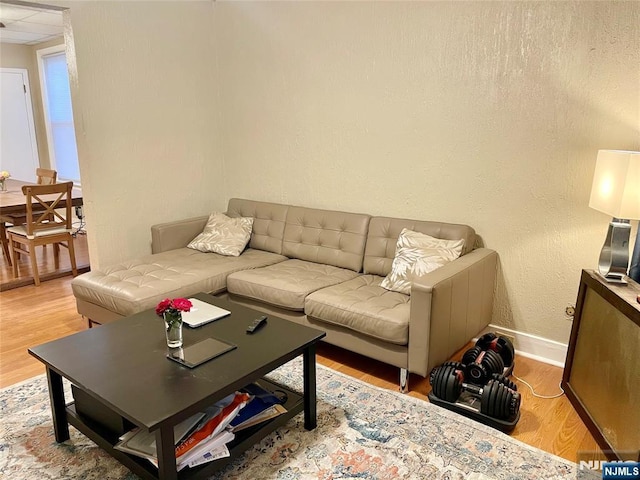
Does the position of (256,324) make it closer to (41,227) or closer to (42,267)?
(41,227)

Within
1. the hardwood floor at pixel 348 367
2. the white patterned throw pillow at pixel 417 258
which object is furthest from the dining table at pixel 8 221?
the white patterned throw pillow at pixel 417 258

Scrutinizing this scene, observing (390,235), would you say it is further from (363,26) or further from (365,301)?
(363,26)

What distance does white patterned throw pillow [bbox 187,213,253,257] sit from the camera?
365 cm

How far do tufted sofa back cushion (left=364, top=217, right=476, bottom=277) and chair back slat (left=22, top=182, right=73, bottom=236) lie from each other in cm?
293

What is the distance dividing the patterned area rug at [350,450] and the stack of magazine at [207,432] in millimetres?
160

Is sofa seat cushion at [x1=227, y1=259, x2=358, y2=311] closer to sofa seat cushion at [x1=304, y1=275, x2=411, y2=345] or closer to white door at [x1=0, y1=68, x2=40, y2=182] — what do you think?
sofa seat cushion at [x1=304, y1=275, x2=411, y2=345]

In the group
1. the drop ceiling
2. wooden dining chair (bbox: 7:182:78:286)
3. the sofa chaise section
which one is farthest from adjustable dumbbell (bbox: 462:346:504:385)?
the drop ceiling

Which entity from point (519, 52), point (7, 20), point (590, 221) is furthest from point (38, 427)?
point (7, 20)

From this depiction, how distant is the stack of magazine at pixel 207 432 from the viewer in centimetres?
174

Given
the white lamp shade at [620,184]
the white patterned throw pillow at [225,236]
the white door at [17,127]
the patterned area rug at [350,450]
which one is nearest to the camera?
the patterned area rug at [350,450]

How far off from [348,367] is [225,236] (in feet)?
4.95

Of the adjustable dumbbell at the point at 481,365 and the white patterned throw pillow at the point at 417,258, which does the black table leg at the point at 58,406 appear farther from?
the adjustable dumbbell at the point at 481,365

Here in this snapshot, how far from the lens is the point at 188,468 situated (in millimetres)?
1749

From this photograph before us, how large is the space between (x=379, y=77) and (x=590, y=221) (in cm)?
161
